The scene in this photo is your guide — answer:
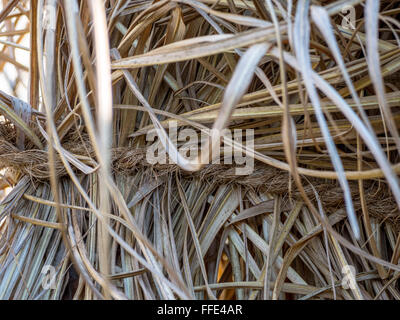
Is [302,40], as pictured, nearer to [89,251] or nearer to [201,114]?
[201,114]

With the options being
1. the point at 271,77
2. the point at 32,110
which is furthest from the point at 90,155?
the point at 271,77

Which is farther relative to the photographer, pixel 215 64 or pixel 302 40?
pixel 215 64

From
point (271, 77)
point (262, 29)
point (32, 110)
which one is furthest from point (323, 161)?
point (32, 110)

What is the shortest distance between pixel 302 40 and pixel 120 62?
7.1 inches

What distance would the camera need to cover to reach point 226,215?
0.47 meters

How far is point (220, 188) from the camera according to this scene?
49 centimetres

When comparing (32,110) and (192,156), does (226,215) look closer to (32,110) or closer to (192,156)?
(192,156)

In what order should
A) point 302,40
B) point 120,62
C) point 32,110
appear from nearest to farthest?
point 302,40
point 120,62
point 32,110

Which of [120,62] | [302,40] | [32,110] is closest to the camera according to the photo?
[302,40]

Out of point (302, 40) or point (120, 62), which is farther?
point (120, 62)

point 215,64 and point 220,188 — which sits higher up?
point 215,64
